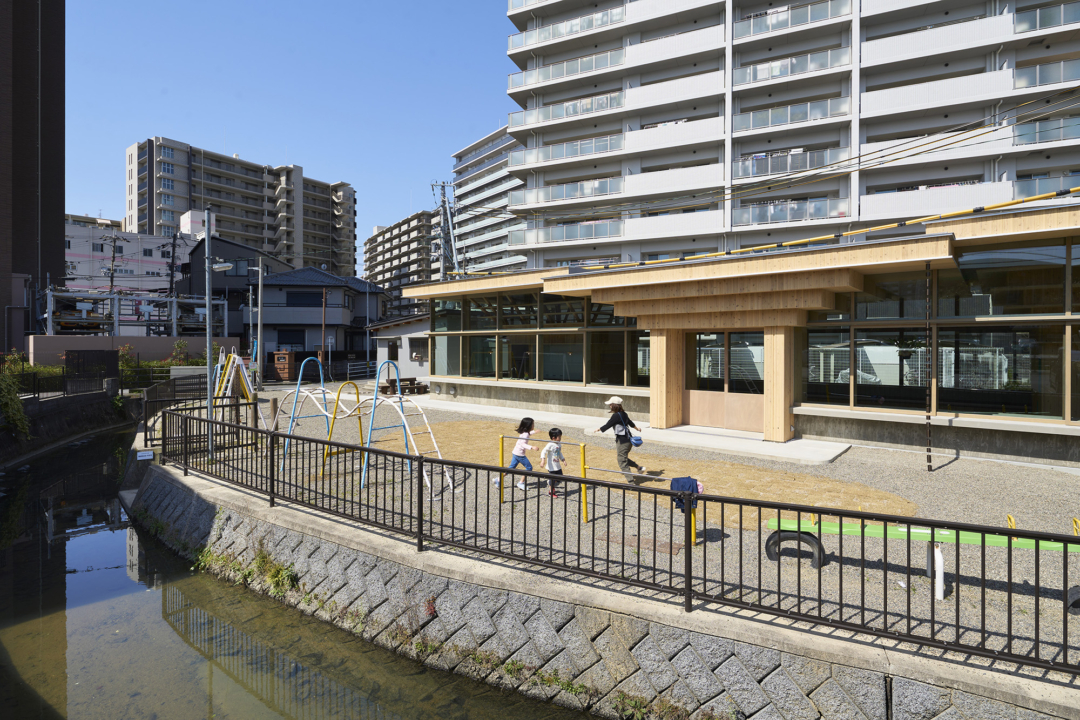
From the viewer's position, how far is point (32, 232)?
36969 mm

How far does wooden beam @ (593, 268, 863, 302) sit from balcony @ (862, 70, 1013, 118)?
17.8 metres

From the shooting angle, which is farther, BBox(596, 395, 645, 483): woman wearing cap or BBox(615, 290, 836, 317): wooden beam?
BBox(615, 290, 836, 317): wooden beam

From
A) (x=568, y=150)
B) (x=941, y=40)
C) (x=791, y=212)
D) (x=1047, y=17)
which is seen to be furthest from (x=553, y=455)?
(x=1047, y=17)

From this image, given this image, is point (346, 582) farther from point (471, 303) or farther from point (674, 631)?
point (471, 303)

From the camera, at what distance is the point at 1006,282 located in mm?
10875

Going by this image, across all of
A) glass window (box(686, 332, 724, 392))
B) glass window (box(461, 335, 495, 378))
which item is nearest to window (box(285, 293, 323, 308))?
glass window (box(461, 335, 495, 378))

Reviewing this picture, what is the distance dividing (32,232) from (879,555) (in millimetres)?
50399

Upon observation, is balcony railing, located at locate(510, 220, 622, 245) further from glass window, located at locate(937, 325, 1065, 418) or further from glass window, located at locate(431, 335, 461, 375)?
glass window, located at locate(937, 325, 1065, 418)

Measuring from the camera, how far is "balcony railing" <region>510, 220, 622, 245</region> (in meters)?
29.7

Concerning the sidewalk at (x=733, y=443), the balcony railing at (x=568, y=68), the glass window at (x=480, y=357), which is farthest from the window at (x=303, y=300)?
the sidewalk at (x=733, y=443)

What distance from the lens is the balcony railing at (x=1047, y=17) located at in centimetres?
2172

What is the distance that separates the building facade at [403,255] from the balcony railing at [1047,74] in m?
70.8

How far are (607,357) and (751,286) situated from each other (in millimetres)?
5390

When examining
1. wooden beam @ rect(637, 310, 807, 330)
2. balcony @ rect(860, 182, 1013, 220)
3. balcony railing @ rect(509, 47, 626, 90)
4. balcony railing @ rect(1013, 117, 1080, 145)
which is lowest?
wooden beam @ rect(637, 310, 807, 330)
